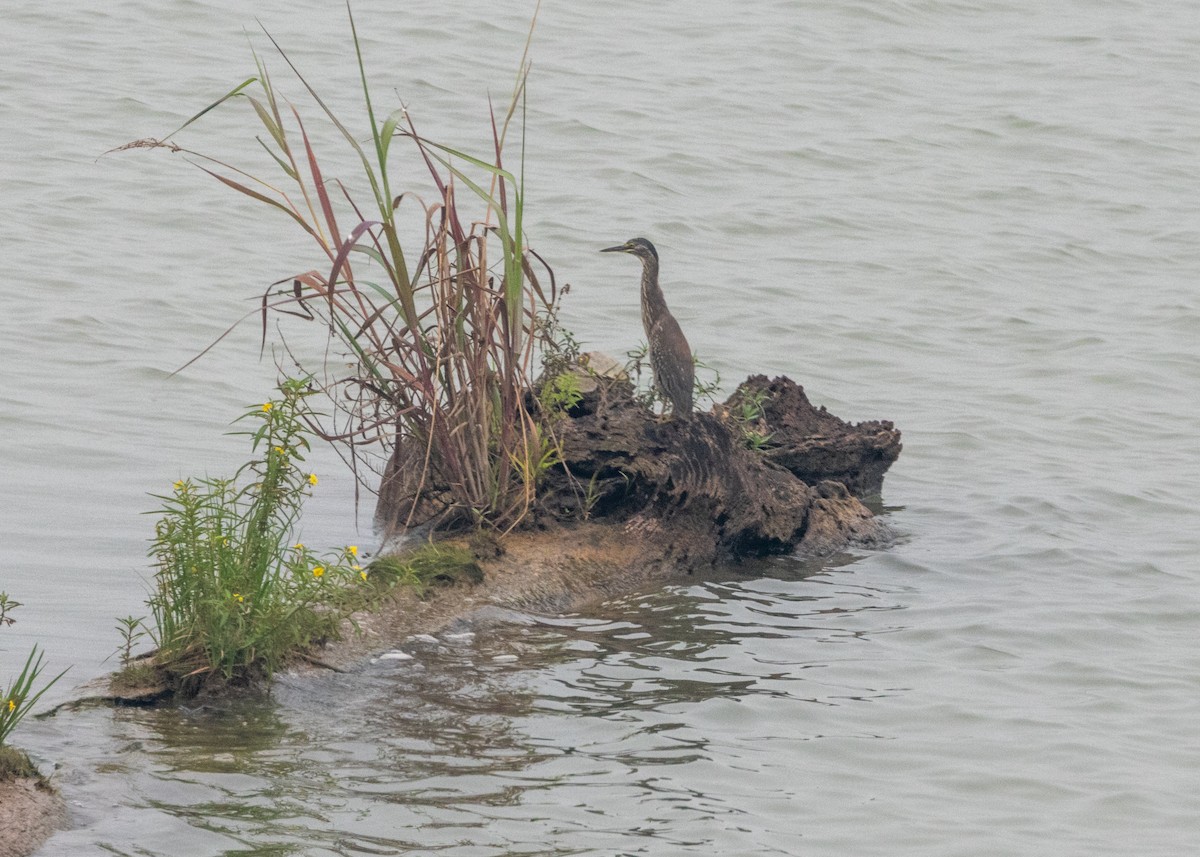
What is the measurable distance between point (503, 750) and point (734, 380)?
6.29 meters

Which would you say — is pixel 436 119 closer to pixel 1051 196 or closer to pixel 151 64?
pixel 151 64

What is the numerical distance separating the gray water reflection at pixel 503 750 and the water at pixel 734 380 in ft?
0.07

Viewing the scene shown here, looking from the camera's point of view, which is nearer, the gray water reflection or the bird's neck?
the gray water reflection

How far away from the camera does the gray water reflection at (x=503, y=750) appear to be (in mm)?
4844

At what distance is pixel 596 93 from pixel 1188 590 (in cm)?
1193

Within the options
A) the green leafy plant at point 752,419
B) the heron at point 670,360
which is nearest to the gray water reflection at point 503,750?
the heron at point 670,360

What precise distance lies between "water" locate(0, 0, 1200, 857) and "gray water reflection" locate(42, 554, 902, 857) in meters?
0.02

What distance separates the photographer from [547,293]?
41.4 feet

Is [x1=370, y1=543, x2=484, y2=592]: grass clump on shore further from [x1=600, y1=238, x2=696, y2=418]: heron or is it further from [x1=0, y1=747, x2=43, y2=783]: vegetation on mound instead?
[x1=0, y1=747, x2=43, y2=783]: vegetation on mound

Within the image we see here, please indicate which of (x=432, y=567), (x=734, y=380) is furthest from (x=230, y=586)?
(x=734, y=380)

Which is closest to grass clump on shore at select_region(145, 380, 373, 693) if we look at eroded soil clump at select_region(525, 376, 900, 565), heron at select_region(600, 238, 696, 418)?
eroded soil clump at select_region(525, 376, 900, 565)

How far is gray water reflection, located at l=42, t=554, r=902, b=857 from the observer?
4844mm

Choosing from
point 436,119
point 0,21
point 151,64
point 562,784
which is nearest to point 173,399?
point 562,784

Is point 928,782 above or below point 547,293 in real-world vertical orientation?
below
